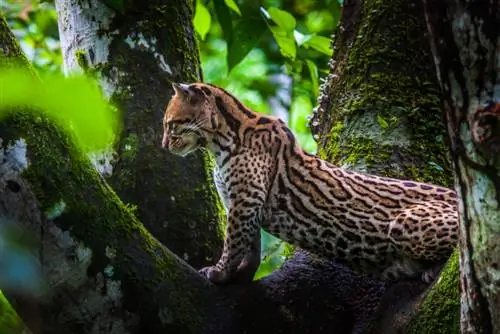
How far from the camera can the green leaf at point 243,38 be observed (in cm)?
570

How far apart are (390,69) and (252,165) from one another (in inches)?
64.1

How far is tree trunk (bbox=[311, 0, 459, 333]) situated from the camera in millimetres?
5691

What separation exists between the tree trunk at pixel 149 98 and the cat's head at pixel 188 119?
0.46 ft

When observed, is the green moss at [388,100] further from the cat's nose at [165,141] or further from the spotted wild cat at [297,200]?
the cat's nose at [165,141]

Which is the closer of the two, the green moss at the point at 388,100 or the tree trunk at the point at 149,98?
the tree trunk at the point at 149,98

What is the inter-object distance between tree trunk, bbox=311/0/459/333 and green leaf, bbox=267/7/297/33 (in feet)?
2.52

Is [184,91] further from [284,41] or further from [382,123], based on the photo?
[382,123]

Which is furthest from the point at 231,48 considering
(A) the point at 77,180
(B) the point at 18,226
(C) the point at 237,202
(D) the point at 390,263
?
(B) the point at 18,226

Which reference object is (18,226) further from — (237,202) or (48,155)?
(237,202)

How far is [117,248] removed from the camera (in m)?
3.65

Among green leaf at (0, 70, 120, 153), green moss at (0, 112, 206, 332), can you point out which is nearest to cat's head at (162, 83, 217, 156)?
green moss at (0, 112, 206, 332)

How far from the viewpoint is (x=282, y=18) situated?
5695 mm

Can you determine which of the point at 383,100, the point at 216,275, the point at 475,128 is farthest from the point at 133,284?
the point at 383,100

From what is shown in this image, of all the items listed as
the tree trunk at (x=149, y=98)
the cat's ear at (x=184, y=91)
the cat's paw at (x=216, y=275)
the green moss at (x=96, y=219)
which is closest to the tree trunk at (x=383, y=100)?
the tree trunk at (x=149, y=98)
